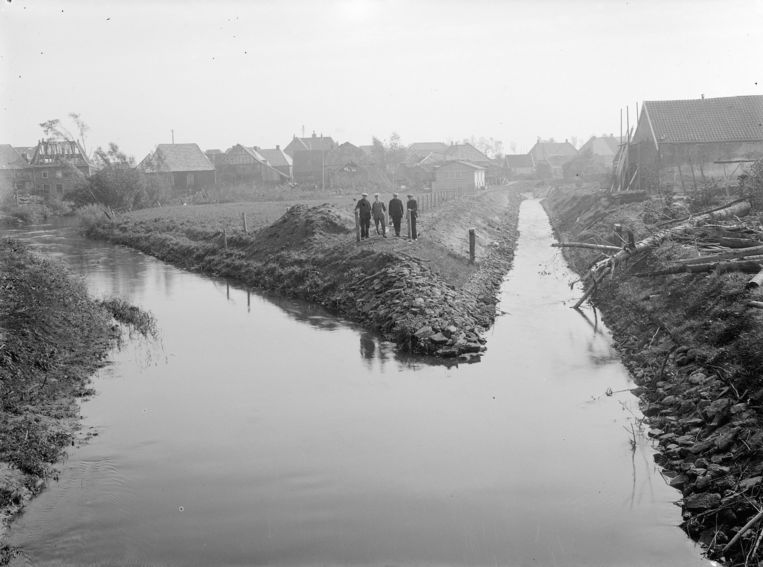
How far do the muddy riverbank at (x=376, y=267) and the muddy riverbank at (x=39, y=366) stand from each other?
664 cm

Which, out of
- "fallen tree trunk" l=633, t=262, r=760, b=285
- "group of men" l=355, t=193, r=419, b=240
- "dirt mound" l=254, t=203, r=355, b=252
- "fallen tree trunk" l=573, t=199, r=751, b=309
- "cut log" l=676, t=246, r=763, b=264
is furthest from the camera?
"dirt mound" l=254, t=203, r=355, b=252

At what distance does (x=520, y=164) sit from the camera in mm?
123625

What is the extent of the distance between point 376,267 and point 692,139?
2899cm

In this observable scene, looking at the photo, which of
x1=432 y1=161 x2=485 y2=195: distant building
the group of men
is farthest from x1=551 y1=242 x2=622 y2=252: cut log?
x1=432 y1=161 x2=485 y2=195: distant building

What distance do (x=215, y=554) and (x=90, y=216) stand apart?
151 ft

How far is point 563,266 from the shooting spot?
27.4m

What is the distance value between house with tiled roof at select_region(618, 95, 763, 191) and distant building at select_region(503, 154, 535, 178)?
74.6 meters

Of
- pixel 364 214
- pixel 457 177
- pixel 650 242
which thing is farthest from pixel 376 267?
pixel 457 177

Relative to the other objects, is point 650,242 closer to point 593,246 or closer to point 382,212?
point 593,246

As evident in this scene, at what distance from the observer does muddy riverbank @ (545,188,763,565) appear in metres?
7.86

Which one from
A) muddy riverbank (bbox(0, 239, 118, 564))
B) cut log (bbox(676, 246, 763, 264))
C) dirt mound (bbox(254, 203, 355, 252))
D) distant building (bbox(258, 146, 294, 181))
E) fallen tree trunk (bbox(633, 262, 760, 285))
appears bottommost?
muddy riverbank (bbox(0, 239, 118, 564))

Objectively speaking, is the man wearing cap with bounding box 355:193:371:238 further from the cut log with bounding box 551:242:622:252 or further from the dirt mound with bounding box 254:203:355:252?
the cut log with bounding box 551:242:622:252

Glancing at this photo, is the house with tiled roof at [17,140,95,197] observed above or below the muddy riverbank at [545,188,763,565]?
above

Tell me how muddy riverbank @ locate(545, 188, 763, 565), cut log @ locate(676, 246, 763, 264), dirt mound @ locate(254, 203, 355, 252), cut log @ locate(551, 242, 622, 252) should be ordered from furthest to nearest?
1. dirt mound @ locate(254, 203, 355, 252)
2. cut log @ locate(551, 242, 622, 252)
3. cut log @ locate(676, 246, 763, 264)
4. muddy riverbank @ locate(545, 188, 763, 565)
